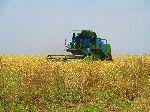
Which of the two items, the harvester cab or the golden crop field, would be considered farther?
the harvester cab

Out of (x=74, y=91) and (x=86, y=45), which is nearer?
(x=74, y=91)

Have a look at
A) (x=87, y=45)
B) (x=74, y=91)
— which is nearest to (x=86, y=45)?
(x=87, y=45)

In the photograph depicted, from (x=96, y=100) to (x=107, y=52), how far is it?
20.6 metres

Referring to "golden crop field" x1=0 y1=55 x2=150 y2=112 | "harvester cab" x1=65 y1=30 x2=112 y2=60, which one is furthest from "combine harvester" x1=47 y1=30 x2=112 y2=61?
"golden crop field" x1=0 y1=55 x2=150 y2=112

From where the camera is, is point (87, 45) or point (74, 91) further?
point (87, 45)

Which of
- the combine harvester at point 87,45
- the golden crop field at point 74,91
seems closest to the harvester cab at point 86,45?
the combine harvester at point 87,45

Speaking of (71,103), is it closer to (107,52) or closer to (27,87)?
(27,87)

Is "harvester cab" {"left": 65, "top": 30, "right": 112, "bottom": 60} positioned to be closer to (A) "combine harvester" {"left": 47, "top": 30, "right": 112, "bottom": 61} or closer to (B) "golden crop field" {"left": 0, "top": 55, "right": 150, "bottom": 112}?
(A) "combine harvester" {"left": 47, "top": 30, "right": 112, "bottom": 61}

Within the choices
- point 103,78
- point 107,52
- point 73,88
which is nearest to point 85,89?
point 73,88

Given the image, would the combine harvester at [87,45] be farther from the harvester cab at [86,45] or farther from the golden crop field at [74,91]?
the golden crop field at [74,91]

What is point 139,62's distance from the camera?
17.7 meters

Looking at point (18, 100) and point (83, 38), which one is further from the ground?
point (83, 38)

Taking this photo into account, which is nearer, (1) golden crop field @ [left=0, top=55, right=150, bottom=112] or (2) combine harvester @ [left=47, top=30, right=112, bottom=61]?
(1) golden crop field @ [left=0, top=55, right=150, bottom=112]

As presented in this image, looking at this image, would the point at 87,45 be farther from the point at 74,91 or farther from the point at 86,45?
the point at 74,91
